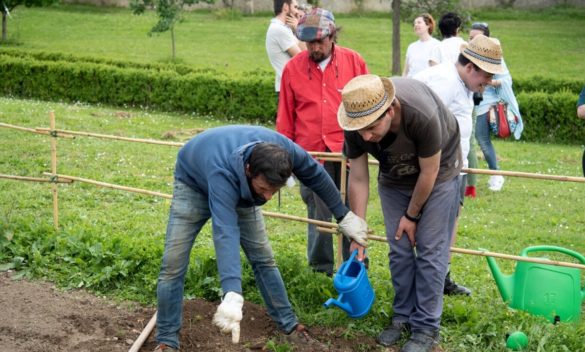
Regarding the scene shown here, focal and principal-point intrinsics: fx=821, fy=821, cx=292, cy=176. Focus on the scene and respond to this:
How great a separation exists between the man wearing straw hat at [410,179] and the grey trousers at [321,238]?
75cm

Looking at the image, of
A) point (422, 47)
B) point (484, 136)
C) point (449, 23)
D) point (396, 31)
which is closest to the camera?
point (449, 23)

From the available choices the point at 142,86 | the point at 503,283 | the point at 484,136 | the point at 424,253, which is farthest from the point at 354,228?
the point at 142,86

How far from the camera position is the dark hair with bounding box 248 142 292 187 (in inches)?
155

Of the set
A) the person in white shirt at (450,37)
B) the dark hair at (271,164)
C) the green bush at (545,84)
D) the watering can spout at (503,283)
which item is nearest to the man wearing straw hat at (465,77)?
the watering can spout at (503,283)

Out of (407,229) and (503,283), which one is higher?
(407,229)

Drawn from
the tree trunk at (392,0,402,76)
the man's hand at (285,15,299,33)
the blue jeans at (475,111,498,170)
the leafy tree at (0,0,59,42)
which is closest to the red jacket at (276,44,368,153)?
the man's hand at (285,15,299,33)

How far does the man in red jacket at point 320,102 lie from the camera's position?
5652mm

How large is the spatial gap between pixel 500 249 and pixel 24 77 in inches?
458

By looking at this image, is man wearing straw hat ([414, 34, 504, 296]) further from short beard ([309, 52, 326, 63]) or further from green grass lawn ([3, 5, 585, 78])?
green grass lawn ([3, 5, 585, 78])

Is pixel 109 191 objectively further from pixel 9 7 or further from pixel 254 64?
pixel 9 7

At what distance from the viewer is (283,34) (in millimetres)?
6977

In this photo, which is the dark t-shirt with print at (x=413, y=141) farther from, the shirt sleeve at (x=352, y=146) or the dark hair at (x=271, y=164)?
the dark hair at (x=271, y=164)

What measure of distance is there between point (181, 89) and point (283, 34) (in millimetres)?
7857

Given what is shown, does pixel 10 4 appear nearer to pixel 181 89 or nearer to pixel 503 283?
pixel 181 89
